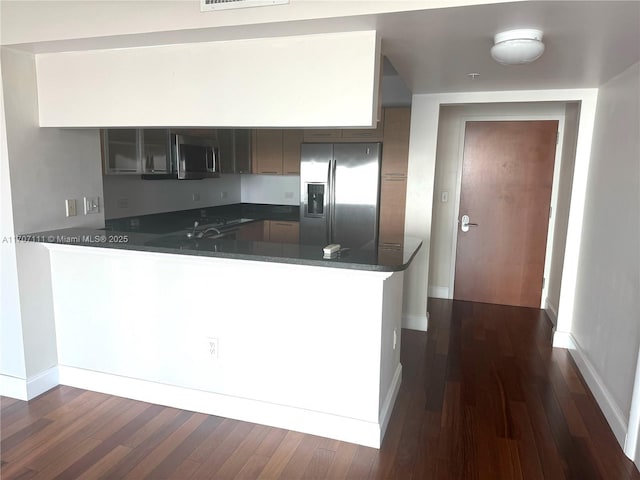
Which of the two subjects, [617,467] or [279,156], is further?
[279,156]

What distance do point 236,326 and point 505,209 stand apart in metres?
3.29

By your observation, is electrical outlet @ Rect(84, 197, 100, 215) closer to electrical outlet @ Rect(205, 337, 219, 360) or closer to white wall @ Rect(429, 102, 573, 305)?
electrical outlet @ Rect(205, 337, 219, 360)

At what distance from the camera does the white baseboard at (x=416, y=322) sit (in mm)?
3805

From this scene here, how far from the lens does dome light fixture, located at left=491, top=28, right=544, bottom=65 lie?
1.88 metres

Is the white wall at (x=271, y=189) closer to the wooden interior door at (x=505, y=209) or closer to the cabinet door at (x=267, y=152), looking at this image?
the cabinet door at (x=267, y=152)

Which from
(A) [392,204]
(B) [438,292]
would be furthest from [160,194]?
(B) [438,292]

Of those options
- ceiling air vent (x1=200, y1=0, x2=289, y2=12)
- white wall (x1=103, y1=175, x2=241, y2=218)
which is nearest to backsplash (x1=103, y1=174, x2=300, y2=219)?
white wall (x1=103, y1=175, x2=241, y2=218)

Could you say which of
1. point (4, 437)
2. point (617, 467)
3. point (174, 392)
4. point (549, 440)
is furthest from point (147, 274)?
point (617, 467)

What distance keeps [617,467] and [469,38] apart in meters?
2.13

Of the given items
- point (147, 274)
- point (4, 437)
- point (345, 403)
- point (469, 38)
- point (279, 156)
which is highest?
point (469, 38)

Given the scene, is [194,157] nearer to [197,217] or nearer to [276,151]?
[197,217]

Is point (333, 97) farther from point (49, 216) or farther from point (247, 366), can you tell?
point (49, 216)

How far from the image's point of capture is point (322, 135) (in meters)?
4.84

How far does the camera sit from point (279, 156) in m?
5.33
